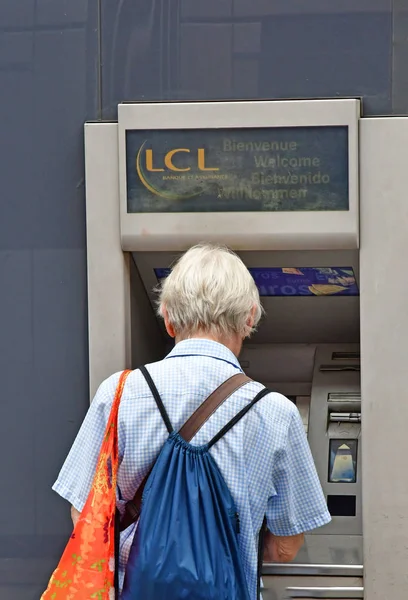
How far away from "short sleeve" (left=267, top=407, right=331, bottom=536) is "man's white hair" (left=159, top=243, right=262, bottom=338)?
0.27m

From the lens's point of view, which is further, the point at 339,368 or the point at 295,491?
the point at 339,368

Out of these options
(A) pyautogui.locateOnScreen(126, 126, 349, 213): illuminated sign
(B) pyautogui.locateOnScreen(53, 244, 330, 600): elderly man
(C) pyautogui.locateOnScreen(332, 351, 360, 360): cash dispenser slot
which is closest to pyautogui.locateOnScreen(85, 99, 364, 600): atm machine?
(A) pyautogui.locateOnScreen(126, 126, 349, 213): illuminated sign

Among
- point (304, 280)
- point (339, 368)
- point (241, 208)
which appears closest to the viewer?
point (241, 208)

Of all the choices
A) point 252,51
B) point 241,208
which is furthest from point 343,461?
point 252,51

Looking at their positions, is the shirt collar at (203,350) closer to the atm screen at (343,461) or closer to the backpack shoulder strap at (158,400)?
the backpack shoulder strap at (158,400)

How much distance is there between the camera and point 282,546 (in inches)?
89.2

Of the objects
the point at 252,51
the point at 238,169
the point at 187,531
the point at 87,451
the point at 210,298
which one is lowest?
the point at 187,531

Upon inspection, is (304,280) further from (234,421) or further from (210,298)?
A: (234,421)

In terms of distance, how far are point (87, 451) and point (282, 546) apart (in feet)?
1.75

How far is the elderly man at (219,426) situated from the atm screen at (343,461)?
28.9 inches

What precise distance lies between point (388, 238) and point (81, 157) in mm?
1001

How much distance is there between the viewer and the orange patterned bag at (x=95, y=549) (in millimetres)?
2074

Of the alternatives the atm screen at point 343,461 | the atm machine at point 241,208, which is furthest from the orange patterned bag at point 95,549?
the atm screen at point 343,461

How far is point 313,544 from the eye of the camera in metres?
2.88
